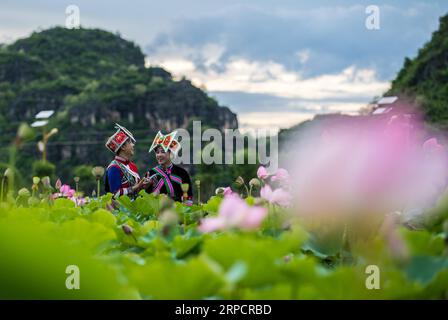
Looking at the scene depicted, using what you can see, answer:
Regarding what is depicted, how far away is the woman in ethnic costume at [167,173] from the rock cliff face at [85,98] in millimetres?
48201

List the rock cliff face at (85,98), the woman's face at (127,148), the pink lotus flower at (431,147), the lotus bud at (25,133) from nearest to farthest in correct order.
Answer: the lotus bud at (25,133) → the pink lotus flower at (431,147) → the woman's face at (127,148) → the rock cliff face at (85,98)

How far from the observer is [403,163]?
1008 millimetres

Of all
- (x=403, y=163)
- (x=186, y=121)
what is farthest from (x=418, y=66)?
(x=403, y=163)

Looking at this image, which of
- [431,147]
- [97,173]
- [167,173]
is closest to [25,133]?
[431,147]

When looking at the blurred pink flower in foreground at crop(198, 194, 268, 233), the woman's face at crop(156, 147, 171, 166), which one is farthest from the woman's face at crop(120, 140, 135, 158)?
the blurred pink flower in foreground at crop(198, 194, 268, 233)

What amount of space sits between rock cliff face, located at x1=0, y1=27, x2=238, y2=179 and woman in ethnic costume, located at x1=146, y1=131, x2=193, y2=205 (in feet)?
158

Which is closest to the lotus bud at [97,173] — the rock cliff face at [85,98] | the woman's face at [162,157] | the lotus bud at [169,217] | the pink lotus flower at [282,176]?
the pink lotus flower at [282,176]

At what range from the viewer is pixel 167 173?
14.3ft

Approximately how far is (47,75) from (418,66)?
139 feet

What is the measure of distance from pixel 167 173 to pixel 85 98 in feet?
193

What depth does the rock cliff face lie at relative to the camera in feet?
192

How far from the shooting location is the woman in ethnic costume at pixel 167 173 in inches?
169

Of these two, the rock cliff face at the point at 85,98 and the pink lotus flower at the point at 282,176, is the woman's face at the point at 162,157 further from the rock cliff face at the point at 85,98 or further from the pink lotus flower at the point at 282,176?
the rock cliff face at the point at 85,98

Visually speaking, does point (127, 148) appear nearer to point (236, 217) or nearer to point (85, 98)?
point (236, 217)
